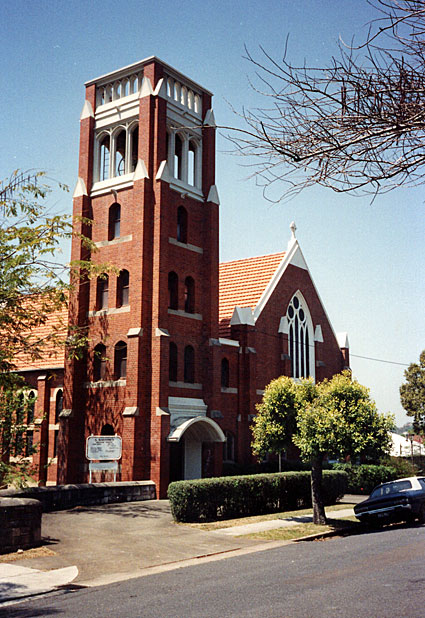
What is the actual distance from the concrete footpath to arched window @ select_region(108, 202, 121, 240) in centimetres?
1196

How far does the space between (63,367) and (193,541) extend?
1511 cm

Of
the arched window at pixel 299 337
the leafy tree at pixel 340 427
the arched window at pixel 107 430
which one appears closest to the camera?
the leafy tree at pixel 340 427

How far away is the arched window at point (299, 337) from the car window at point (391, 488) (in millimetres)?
15956

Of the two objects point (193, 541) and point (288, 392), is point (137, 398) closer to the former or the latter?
point (288, 392)

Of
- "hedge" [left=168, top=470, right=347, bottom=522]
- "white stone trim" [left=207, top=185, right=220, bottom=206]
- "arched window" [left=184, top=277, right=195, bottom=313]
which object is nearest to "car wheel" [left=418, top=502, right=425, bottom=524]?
"hedge" [left=168, top=470, right=347, bottom=522]

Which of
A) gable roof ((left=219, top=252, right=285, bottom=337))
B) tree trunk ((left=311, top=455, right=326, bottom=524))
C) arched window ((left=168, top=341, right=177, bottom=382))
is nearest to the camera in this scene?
tree trunk ((left=311, top=455, right=326, bottom=524))

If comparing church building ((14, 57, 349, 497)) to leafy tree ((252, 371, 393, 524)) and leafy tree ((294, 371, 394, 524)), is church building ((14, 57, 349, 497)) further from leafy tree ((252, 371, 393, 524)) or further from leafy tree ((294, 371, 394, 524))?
leafy tree ((294, 371, 394, 524))

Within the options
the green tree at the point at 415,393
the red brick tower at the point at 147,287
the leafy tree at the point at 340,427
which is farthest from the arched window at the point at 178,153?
the green tree at the point at 415,393

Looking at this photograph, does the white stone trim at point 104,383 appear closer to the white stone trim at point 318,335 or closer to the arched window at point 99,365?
the arched window at point 99,365

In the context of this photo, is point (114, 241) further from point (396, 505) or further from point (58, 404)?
point (396, 505)

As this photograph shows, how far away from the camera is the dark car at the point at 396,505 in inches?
724

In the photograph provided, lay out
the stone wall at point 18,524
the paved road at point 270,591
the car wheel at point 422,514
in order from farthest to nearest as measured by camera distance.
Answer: the car wheel at point 422,514
the stone wall at point 18,524
the paved road at point 270,591

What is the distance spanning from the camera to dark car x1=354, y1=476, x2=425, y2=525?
18391mm

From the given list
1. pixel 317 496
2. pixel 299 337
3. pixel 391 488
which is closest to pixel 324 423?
pixel 317 496
